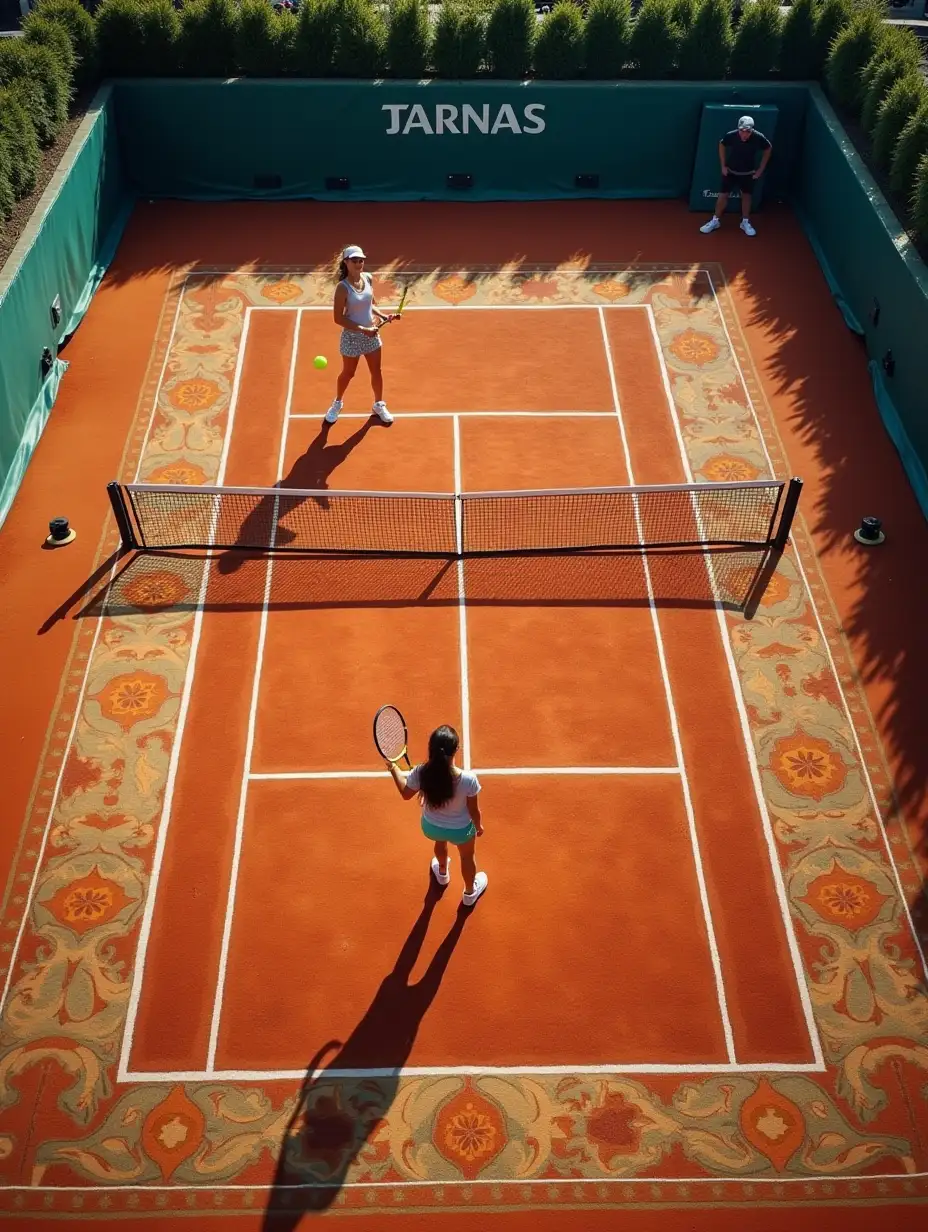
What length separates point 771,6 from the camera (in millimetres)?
15008

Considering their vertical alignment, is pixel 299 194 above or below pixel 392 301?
above

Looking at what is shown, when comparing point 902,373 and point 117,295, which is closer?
point 902,373

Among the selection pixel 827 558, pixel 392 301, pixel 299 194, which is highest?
pixel 299 194

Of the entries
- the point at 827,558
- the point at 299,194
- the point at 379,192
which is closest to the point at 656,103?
the point at 379,192

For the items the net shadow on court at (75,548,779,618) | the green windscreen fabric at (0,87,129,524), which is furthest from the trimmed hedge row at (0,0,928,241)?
the net shadow on court at (75,548,779,618)

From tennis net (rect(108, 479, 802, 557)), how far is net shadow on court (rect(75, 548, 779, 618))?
0.43 feet

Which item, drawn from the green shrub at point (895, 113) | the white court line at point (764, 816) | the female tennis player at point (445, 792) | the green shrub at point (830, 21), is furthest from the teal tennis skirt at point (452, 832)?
the green shrub at point (830, 21)

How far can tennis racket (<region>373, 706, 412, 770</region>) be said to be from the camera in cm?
668

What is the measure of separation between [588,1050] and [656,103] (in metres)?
12.6

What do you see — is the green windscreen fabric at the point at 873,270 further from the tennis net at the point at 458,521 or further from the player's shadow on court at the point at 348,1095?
the player's shadow on court at the point at 348,1095

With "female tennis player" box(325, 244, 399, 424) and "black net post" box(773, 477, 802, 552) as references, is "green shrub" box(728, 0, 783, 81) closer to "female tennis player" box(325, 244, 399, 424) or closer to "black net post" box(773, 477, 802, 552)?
"female tennis player" box(325, 244, 399, 424)

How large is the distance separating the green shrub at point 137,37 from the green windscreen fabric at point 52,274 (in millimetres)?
537

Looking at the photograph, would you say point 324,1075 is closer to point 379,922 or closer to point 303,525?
point 379,922

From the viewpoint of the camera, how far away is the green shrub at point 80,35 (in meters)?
14.8
